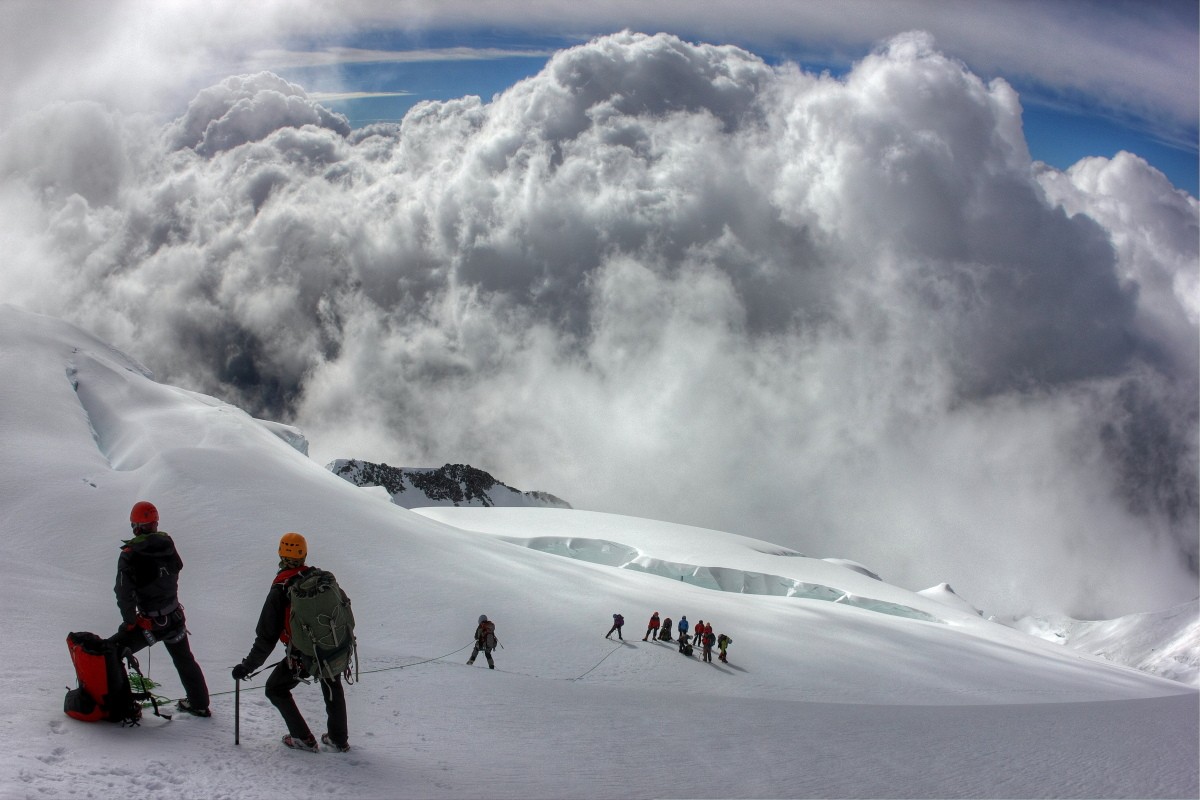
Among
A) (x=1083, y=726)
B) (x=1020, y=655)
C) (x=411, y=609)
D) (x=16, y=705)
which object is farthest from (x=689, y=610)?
(x=16, y=705)

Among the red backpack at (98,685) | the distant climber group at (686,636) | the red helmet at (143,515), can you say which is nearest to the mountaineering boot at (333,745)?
the red backpack at (98,685)

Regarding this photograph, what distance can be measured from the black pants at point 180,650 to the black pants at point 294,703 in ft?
3.01

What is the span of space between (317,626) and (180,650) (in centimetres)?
150

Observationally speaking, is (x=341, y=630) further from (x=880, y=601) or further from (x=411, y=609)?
(x=880, y=601)

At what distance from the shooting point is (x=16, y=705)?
718 cm

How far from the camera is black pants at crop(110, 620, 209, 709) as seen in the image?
25.2 feet

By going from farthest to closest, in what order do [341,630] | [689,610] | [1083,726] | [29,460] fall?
[689,610]
[29,460]
[1083,726]
[341,630]

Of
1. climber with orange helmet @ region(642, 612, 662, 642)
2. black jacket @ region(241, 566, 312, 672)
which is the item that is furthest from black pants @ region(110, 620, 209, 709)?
climber with orange helmet @ region(642, 612, 662, 642)

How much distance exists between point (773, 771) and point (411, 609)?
1217 cm

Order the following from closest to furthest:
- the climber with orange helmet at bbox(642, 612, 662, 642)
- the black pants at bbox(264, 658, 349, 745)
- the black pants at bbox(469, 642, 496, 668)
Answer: the black pants at bbox(264, 658, 349, 745) → the black pants at bbox(469, 642, 496, 668) → the climber with orange helmet at bbox(642, 612, 662, 642)

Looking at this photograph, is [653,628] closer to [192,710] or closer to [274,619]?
[192,710]

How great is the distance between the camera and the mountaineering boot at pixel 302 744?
24.7 feet

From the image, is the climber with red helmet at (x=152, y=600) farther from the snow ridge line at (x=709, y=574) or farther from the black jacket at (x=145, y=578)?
the snow ridge line at (x=709, y=574)

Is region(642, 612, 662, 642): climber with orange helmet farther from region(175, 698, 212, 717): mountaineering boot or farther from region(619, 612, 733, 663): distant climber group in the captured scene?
region(175, 698, 212, 717): mountaineering boot
